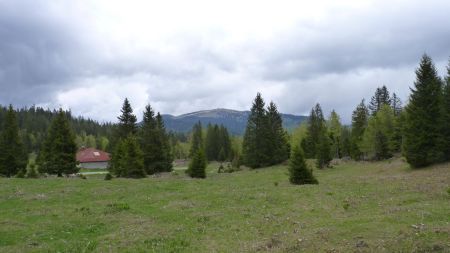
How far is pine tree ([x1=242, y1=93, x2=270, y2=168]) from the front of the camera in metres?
75.8

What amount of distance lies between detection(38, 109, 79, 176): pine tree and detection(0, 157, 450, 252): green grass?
24.4 m

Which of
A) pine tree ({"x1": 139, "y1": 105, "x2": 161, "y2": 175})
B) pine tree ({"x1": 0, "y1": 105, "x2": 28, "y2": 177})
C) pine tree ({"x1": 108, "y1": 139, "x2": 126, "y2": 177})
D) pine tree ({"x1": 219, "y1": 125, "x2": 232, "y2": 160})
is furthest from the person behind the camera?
pine tree ({"x1": 219, "y1": 125, "x2": 232, "y2": 160})

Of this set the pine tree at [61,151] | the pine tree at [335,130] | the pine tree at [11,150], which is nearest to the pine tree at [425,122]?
the pine tree at [61,151]

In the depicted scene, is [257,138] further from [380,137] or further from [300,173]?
[300,173]

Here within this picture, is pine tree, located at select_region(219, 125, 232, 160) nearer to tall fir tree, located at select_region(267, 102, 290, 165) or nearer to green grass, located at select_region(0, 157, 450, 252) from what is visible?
tall fir tree, located at select_region(267, 102, 290, 165)

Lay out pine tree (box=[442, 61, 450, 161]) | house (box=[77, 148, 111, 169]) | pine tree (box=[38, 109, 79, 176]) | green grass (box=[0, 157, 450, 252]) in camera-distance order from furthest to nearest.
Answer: house (box=[77, 148, 111, 169]), pine tree (box=[38, 109, 79, 176]), pine tree (box=[442, 61, 450, 161]), green grass (box=[0, 157, 450, 252])

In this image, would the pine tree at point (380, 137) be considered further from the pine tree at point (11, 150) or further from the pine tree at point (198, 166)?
the pine tree at point (11, 150)

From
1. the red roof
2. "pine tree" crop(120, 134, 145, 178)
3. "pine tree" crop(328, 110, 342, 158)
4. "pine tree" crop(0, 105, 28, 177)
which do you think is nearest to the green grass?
"pine tree" crop(120, 134, 145, 178)

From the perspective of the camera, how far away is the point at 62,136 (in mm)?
55375

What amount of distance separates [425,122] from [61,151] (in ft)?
152

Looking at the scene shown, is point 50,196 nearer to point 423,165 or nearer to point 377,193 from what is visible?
point 377,193

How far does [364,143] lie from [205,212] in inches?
2521

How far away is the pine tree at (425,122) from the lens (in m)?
46.1

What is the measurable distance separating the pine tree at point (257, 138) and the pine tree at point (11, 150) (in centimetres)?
3836
